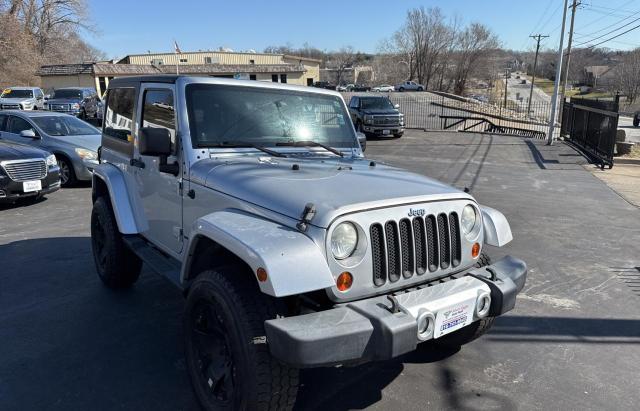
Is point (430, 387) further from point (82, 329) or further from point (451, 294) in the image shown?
point (82, 329)

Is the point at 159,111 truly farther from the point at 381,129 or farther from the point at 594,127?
the point at 381,129

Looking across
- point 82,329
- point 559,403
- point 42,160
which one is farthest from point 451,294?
point 42,160

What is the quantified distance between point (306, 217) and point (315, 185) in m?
0.44

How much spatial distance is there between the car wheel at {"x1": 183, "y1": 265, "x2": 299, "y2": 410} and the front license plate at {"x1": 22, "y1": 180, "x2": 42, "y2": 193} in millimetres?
6900

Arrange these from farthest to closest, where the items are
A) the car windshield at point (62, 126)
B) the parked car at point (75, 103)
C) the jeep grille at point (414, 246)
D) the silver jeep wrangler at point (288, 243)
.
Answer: the parked car at point (75, 103) < the car windshield at point (62, 126) < the jeep grille at point (414, 246) < the silver jeep wrangler at point (288, 243)

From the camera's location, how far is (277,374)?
236 centimetres

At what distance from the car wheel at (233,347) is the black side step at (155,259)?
0.46 m

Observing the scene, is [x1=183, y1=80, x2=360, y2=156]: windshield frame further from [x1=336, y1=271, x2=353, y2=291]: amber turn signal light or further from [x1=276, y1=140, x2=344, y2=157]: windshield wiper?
[x1=336, y1=271, x2=353, y2=291]: amber turn signal light

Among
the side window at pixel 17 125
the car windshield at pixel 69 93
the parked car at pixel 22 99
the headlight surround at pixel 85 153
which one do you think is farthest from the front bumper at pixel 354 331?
the car windshield at pixel 69 93

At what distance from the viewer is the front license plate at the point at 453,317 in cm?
252

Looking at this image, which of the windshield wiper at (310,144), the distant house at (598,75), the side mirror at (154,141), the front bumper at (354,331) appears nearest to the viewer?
the front bumper at (354,331)

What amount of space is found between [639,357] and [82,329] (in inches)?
174

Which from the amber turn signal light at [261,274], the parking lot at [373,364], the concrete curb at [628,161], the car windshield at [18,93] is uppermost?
the car windshield at [18,93]

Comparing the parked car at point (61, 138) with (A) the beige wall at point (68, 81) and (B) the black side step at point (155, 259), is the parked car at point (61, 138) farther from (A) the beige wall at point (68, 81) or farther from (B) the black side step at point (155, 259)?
(A) the beige wall at point (68, 81)
